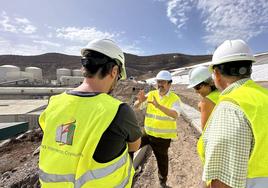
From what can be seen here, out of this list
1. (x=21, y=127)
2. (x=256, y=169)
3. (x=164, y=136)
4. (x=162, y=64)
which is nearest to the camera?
(x=256, y=169)

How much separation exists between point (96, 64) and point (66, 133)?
45cm

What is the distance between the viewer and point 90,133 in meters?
1.25

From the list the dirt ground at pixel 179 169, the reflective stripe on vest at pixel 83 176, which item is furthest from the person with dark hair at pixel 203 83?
the dirt ground at pixel 179 169

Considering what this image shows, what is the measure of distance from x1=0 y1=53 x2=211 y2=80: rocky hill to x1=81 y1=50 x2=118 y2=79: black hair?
202 ft

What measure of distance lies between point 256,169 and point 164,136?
2.42m

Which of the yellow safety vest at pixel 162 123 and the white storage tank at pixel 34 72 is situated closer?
the yellow safety vest at pixel 162 123

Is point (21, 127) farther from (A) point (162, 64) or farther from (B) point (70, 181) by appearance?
(A) point (162, 64)

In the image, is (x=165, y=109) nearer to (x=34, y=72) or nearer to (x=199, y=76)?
(x=199, y=76)

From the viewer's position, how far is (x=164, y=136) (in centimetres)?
355

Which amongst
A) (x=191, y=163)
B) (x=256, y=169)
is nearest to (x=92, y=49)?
(x=256, y=169)

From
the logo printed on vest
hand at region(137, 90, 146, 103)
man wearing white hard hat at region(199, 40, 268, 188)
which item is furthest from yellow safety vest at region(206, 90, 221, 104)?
the logo printed on vest

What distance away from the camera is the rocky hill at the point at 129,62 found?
66056mm

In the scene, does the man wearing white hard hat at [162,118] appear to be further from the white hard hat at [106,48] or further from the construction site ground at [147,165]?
the white hard hat at [106,48]

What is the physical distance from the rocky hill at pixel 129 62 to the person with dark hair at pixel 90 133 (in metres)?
61.5
